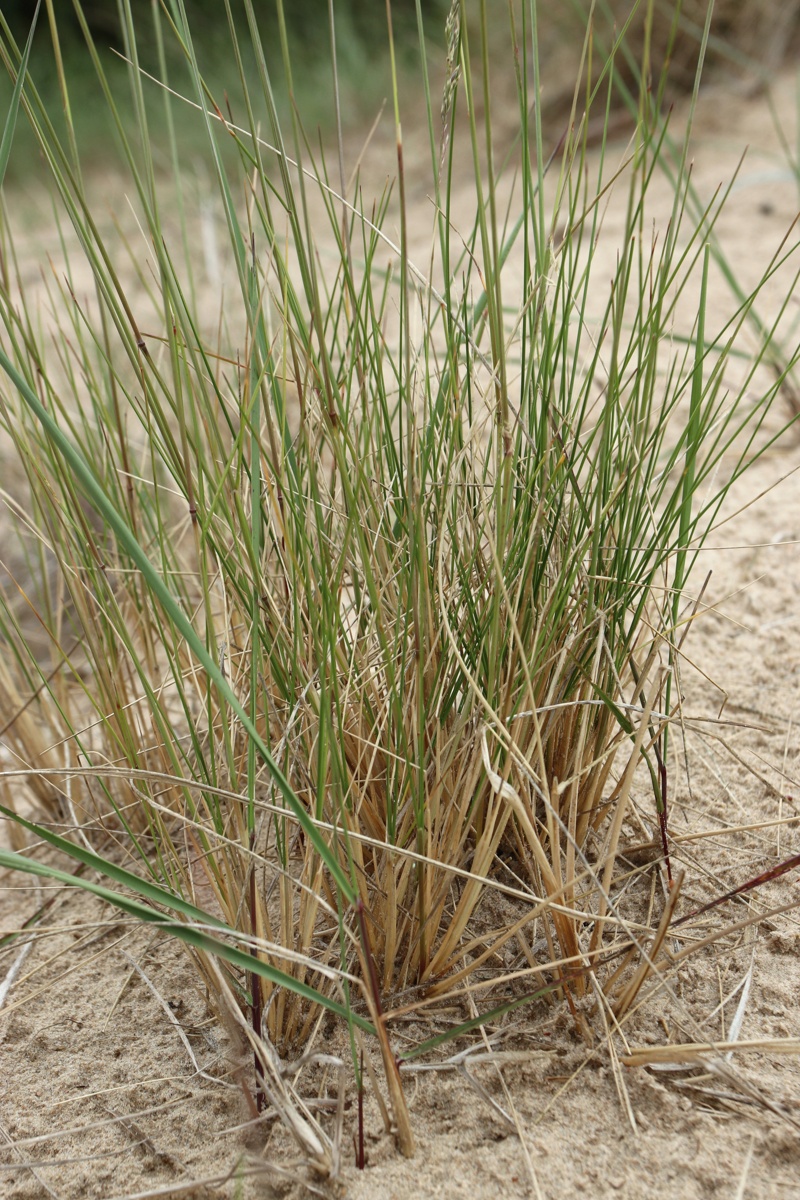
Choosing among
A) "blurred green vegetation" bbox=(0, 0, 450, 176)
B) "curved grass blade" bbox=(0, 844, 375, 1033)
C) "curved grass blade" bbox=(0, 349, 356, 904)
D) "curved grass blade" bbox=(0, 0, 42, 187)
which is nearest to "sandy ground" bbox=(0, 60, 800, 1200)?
"curved grass blade" bbox=(0, 844, 375, 1033)

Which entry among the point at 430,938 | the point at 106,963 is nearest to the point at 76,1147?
the point at 106,963

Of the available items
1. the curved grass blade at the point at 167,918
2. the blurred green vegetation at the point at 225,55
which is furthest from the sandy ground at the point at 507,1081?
Answer: the blurred green vegetation at the point at 225,55

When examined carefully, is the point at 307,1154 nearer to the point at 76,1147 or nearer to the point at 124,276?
the point at 76,1147

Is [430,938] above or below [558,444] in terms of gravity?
below

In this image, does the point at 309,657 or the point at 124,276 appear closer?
the point at 309,657

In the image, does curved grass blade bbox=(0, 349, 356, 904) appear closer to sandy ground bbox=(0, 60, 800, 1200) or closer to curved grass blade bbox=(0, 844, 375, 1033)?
curved grass blade bbox=(0, 844, 375, 1033)

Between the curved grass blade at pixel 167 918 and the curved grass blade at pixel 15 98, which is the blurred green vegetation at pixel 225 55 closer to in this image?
the curved grass blade at pixel 15 98

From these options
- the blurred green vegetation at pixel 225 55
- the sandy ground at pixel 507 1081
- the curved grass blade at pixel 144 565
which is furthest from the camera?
the blurred green vegetation at pixel 225 55

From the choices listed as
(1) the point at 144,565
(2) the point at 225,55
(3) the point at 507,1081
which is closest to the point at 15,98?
(1) the point at 144,565
